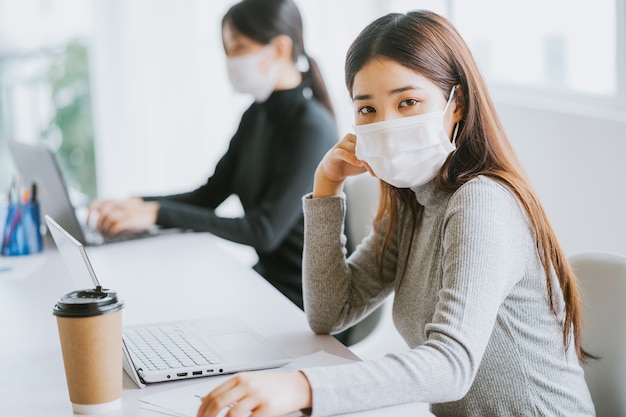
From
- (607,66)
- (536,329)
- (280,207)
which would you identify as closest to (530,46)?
(607,66)

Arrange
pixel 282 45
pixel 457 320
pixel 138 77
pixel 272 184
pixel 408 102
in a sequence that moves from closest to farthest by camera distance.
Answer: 1. pixel 457 320
2. pixel 408 102
3. pixel 272 184
4. pixel 282 45
5. pixel 138 77

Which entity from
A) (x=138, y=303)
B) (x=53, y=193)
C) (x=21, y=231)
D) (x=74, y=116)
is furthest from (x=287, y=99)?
(x=74, y=116)

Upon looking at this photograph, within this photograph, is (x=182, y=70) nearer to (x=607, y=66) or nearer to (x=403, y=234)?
(x=607, y=66)

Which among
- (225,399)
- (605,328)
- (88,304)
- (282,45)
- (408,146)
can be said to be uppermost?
(282,45)

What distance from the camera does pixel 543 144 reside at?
88.7 inches

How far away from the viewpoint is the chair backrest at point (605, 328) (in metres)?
1.29

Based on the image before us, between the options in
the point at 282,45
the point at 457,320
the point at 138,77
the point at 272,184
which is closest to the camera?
the point at 457,320

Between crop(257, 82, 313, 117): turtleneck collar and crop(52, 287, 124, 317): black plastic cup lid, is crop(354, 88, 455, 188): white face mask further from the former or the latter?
crop(257, 82, 313, 117): turtleneck collar

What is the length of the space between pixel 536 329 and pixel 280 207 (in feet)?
3.14

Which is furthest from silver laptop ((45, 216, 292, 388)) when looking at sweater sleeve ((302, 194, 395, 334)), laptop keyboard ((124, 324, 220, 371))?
sweater sleeve ((302, 194, 395, 334))

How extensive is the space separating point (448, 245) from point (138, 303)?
26.7 inches

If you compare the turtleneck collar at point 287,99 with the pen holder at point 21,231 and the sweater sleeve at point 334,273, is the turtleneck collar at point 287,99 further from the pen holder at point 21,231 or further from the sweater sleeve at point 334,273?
the sweater sleeve at point 334,273

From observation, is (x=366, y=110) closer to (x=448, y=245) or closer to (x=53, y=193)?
(x=448, y=245)

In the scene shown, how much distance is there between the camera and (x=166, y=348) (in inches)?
49.3
